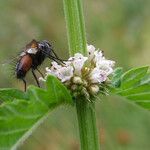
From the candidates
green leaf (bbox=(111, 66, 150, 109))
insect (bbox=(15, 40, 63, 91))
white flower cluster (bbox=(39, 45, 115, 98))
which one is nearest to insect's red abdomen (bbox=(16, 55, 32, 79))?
insect (bbox=(15, 40, 63, 91))

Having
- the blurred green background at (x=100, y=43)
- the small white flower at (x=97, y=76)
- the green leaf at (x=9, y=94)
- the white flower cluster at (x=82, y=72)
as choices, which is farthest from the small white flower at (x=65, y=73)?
the blurred green background at (x=100, y=43)

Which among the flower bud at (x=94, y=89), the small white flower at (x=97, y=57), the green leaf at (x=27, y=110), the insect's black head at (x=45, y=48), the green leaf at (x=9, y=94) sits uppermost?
the insect's black head at (x=45, y=48)

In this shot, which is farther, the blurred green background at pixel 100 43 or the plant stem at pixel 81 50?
the blurred green background at pixel 100 43

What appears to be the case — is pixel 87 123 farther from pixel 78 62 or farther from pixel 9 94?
pixel 9 94

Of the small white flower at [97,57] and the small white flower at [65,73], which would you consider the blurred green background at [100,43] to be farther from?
the small white flower at [65,73]

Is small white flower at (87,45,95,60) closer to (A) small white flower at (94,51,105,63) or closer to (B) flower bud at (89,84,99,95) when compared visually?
(A) small white flower at (94,51,105,63)
